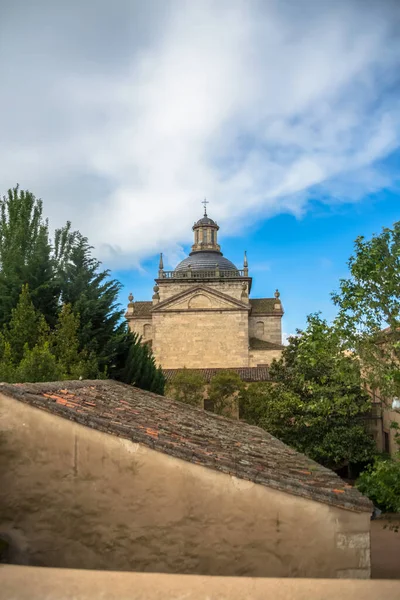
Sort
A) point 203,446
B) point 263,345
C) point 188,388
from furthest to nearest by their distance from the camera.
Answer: point 263,345 < point 188,388 < point 203,446

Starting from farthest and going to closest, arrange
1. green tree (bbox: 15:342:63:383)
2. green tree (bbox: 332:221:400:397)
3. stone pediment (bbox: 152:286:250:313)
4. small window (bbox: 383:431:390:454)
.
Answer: stone pediment (bbox: 152:286:250:313) → small window (bbox: 383:431:390:454) → green tree (bbox: 15:342:63:383) → green tree (bbox: 332:221:400:397)

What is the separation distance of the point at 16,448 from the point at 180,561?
254 centimetres

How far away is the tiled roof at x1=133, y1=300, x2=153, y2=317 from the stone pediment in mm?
3420

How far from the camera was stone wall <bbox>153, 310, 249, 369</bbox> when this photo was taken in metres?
43.7

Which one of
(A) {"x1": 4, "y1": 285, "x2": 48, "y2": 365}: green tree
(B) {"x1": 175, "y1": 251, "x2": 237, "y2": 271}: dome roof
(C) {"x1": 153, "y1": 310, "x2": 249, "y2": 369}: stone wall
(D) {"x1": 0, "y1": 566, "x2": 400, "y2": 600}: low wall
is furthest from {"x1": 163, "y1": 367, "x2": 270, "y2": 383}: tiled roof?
(D) {"x1": 0, "y1": 566, "x2": 400, "y2": 600}: low wall

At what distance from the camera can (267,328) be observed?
47.2m

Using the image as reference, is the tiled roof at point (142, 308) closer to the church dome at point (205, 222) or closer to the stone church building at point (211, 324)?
the stone church building at point (211, 324)

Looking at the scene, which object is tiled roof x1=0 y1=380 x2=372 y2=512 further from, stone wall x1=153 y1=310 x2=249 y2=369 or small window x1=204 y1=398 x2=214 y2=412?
stone wall x1=153 y1=310 x2=249 y2=369

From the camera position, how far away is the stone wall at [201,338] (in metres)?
43.7

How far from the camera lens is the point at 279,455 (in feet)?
27.6

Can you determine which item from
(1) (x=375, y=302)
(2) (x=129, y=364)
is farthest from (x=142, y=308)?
(1) (x=375, y=302)

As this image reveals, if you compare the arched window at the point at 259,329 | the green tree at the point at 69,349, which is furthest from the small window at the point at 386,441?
the arched window at the point at 259,329

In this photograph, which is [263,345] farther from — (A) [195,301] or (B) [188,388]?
(B) [188,388]

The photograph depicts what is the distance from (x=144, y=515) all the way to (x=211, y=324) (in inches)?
1498
